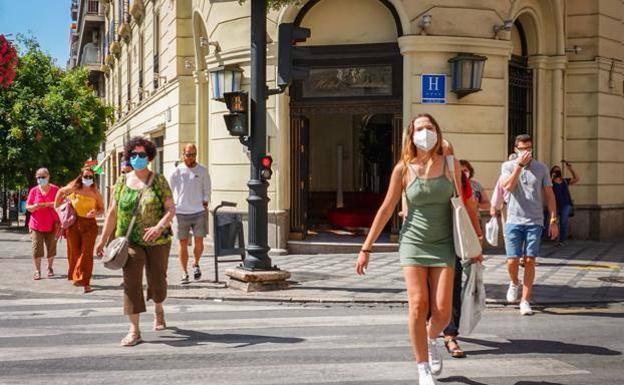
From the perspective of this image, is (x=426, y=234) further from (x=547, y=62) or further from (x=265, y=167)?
(x=547, y=62)

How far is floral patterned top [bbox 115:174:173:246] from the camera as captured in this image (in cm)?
654

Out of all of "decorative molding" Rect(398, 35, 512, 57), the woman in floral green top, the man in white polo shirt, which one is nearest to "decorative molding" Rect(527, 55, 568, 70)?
"decorative molding" Rect(398, 35, 512, 57)

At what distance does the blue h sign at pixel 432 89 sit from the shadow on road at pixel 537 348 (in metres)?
7.59

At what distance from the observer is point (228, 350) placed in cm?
621

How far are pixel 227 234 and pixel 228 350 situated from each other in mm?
4894

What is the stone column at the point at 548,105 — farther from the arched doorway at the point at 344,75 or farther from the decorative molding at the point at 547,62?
the arched doorway at the point at 344,75

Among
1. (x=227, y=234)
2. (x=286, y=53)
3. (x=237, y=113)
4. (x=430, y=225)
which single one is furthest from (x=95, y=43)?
(x=430, y=225)

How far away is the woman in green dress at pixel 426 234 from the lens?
16.4 ft

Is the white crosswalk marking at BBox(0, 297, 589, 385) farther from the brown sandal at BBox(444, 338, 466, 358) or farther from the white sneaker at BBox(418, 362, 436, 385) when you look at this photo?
the white sneaker at BBox(418, 362, 436, 385)

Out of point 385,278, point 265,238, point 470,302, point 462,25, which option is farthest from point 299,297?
point 462,25

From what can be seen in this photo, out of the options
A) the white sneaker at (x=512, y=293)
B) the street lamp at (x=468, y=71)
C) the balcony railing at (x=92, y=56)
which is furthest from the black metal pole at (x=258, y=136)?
the balcony railing at (x=92, y=56)

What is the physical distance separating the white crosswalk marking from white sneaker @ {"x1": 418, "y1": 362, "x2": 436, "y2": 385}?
338 mm

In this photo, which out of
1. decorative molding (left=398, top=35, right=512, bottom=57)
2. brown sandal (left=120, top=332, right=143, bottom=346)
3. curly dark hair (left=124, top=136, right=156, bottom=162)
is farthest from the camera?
decorative molding (left=398, top=35, right=512, bottom=57)

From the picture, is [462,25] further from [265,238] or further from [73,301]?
[73,301]
